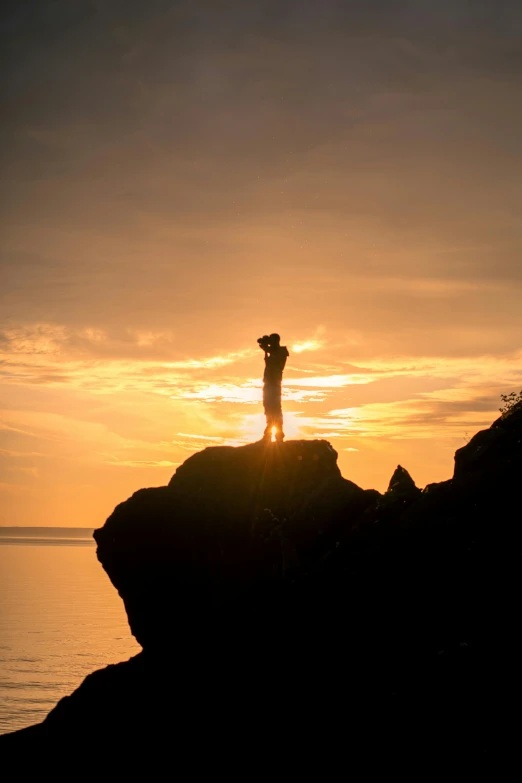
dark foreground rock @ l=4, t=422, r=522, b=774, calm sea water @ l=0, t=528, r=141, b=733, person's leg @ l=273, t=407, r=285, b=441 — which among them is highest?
person's leg @ l=273, t=407, r=285, b=441

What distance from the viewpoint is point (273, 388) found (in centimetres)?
3875

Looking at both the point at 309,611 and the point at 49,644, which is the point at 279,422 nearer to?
the point at 309,611

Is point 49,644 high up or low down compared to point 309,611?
down

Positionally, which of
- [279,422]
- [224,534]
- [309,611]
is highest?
[279,422]

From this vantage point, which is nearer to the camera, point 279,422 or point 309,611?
point 309,611

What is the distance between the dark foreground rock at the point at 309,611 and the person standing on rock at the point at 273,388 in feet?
5.92

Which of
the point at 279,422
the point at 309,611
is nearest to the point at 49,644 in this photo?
the point at 279,422

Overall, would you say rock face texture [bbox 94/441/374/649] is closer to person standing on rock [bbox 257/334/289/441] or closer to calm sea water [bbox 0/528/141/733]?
person standing on rock [bbox 257/334/289/441]

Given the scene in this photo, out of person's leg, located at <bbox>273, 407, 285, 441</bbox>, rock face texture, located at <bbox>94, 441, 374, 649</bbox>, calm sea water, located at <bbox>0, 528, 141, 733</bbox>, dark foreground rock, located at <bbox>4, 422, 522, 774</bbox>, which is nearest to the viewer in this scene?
dark foreground rock, located at <bbox>4, 422, 522, 774</bbox>

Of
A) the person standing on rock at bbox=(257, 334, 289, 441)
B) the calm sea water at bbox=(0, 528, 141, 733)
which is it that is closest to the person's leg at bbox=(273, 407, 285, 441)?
the person standing on rock at bbox=(257, 334, 289, 441)

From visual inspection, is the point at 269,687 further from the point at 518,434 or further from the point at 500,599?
the point at 518,434

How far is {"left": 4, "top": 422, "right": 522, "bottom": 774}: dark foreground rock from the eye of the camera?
23531mm

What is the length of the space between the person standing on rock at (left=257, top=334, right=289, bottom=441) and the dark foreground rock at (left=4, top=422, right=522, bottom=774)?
1806 millimetres

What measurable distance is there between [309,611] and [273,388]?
13.3m
